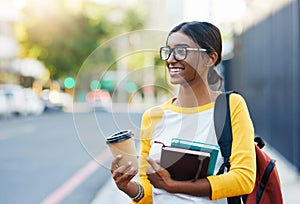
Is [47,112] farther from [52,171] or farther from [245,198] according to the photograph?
[245,198]

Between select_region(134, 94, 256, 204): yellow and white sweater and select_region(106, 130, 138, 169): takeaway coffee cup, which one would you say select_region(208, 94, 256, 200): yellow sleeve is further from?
select_region(106, 130, 138, 169): takeaway coffee cup

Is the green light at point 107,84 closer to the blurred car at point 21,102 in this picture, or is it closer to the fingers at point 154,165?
the fingers at point 154,165

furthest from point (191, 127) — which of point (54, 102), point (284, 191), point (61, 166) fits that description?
point (54, 102)

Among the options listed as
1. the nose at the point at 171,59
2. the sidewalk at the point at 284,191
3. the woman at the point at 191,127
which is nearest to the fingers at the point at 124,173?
the woman at the point at 191,127

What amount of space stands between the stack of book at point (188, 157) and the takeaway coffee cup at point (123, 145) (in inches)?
3.7

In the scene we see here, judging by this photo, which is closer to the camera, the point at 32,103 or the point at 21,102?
the point at 21,102

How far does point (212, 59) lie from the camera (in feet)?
7.04

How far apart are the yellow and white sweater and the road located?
83 millimetres

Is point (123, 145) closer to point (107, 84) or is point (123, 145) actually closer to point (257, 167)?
point (107, 84)

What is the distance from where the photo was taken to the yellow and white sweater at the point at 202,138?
195 centimetres

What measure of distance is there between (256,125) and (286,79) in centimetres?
675

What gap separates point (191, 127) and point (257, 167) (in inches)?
10.1

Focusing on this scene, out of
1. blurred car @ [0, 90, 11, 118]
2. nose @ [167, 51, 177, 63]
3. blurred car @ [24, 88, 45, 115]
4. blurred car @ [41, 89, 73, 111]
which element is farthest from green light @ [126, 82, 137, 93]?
blurred car @ [41, 89, 73, 111]

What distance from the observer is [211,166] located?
193cm
